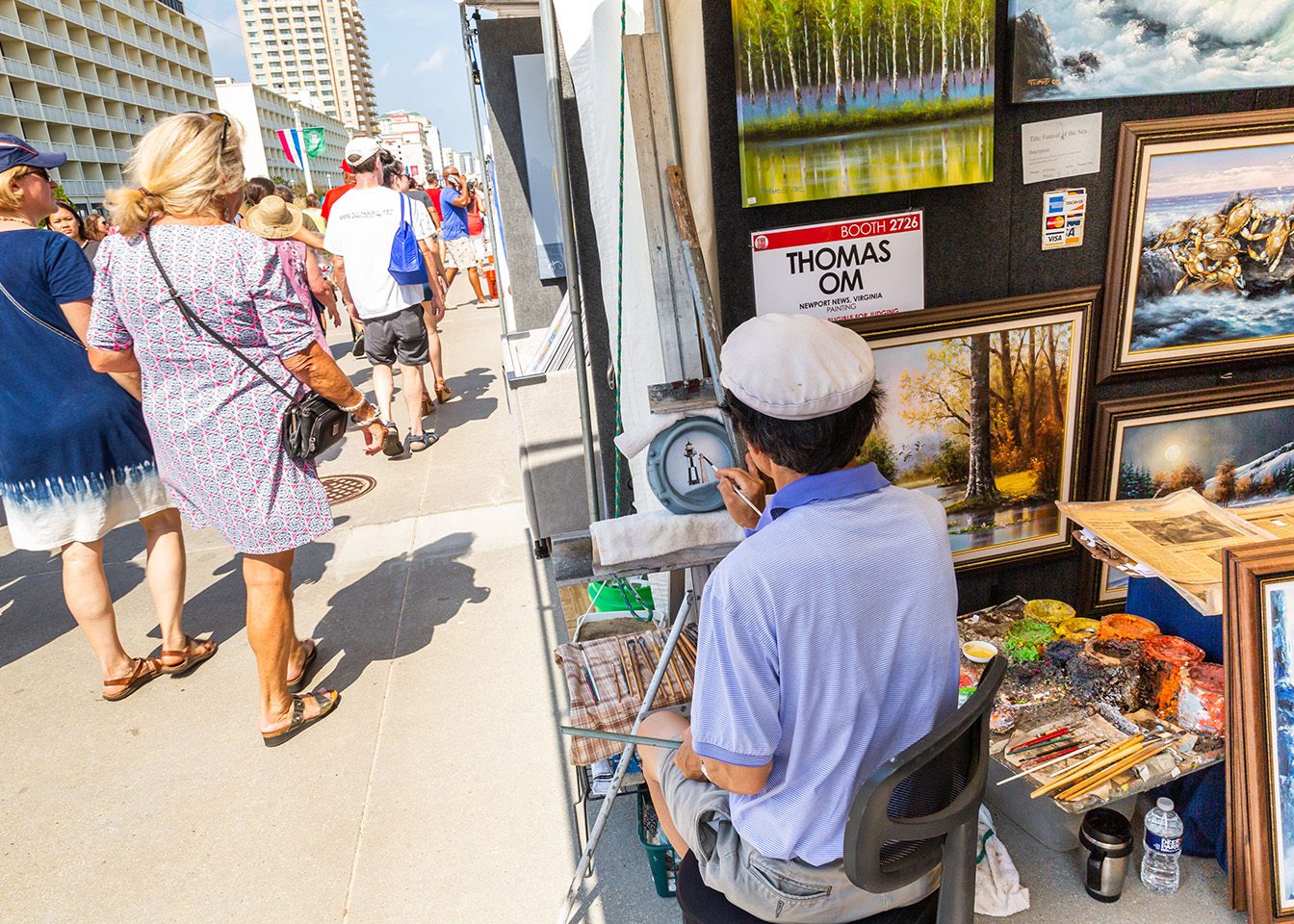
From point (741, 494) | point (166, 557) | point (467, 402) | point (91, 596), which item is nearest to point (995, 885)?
point (741, 494)

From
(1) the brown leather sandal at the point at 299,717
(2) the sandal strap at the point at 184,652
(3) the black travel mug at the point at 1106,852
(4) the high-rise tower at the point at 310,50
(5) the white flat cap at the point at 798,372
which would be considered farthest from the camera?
(4) the high-rise tower at the point at 310,50

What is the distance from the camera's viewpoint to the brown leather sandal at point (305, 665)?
11.0 feet

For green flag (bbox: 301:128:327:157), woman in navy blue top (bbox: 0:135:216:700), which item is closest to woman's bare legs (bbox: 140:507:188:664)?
woman in navy blue top (bbox: 0:135:216:700)

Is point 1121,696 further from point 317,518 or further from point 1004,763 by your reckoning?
point 317,518

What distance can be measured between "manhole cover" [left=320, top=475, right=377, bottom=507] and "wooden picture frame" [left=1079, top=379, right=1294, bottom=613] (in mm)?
4340

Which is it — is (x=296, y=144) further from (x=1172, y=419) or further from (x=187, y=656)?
(x=1172, y=419)

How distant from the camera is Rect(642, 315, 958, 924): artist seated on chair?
1.28m

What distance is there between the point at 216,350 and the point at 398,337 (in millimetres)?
3443

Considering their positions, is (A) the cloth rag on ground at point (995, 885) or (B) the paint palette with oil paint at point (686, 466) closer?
(B) the paint palette with oil paint at point (686, 466)

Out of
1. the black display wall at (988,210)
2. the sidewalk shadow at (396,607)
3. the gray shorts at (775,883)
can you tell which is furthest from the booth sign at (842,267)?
the sidewalk shadow at (396,607)

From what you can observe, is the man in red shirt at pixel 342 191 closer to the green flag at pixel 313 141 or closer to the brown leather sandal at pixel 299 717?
the brown leather sandal at pixel 299 717

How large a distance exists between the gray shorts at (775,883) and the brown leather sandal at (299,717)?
1.98m

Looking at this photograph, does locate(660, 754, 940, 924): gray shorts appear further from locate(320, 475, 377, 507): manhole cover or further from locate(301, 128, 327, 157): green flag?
locate(301, 128, 327, 157): green flag

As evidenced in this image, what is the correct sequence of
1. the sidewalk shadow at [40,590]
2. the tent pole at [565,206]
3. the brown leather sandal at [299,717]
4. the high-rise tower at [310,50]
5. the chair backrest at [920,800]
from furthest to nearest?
the high-rise tower at [310,50]
the sidewalk shadow at [40,590]
the brown leather sandal at [299,717]
the tent pole at [565,206]
the chair backrest at [920,800]
